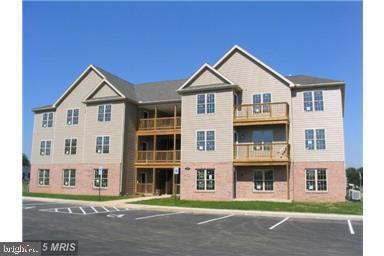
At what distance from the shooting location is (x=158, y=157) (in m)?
32.1

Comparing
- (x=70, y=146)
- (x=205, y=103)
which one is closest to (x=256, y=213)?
(x=205, y=103)

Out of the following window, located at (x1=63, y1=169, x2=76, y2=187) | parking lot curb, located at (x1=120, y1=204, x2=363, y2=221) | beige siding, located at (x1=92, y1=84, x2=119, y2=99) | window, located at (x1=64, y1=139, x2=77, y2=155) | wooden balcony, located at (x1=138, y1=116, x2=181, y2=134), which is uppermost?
beige siding, located at (x1=92, y1=84, x2=119, y2=99)

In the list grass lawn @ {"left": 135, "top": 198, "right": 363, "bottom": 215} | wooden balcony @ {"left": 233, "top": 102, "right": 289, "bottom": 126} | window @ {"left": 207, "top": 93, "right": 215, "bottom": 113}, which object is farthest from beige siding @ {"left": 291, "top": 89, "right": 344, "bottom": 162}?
window @ {"left": 207, "top": 93, "right": 215, "bottom": 113}

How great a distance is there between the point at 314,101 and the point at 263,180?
6638 mm

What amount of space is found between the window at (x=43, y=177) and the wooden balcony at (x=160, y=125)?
1005 cm

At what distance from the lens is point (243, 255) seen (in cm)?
952

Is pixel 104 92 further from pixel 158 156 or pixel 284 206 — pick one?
pixel 284 206

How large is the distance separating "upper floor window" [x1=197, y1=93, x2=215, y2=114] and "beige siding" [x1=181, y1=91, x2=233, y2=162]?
1.02 feet

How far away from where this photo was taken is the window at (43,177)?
35219 millimetres

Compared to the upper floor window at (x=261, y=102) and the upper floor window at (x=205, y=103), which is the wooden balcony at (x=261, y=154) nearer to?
the upper floor window at (x=261, y=102)

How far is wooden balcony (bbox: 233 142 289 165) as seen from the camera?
2578 centimetres

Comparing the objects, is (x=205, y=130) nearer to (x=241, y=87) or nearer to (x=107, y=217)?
(x=241, y=87)

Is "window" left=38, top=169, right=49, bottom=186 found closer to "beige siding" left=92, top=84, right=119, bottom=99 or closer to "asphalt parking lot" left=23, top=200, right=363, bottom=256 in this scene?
"beige siding" left=92, top=84, right=119, bottom=99

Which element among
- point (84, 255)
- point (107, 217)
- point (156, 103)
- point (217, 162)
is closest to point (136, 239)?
point (84, 255)
